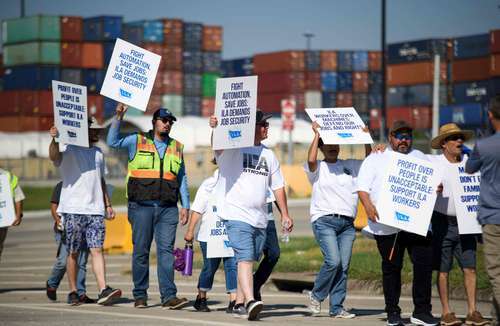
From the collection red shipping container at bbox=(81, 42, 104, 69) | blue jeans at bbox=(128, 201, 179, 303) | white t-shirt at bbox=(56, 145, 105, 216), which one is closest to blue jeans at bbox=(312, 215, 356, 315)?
blue jeans at bbox=(128, 201, 179, 303)

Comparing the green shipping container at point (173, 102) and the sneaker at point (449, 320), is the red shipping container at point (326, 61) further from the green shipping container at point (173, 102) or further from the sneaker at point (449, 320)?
the sneaker at point (449, 320)

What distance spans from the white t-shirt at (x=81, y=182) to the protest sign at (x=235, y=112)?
2.36m

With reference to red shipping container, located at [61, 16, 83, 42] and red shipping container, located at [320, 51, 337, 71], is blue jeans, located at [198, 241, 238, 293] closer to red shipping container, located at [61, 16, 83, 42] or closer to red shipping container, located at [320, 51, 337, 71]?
red shipping container, located at [61, 16, 83, 42]

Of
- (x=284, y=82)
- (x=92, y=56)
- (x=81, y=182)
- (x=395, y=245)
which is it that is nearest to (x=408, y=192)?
(x=395, y=245)

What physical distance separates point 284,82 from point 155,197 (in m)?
89.9

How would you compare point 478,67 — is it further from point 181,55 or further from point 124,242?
point 124,242

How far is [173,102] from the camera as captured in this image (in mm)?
98938

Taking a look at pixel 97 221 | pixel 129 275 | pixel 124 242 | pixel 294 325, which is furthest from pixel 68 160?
pixel 124 242

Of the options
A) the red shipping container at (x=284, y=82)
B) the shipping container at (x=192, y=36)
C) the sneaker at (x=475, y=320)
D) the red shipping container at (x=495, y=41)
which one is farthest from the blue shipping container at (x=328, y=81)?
the sneaker at (x=475, y=320)

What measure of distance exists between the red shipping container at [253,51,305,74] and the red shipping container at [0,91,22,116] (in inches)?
931

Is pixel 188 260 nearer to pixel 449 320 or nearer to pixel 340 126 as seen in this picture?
pixel 340 126

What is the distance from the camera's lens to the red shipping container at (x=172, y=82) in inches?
3825

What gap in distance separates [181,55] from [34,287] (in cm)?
8288

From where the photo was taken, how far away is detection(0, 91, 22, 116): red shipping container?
9019 centimetres
